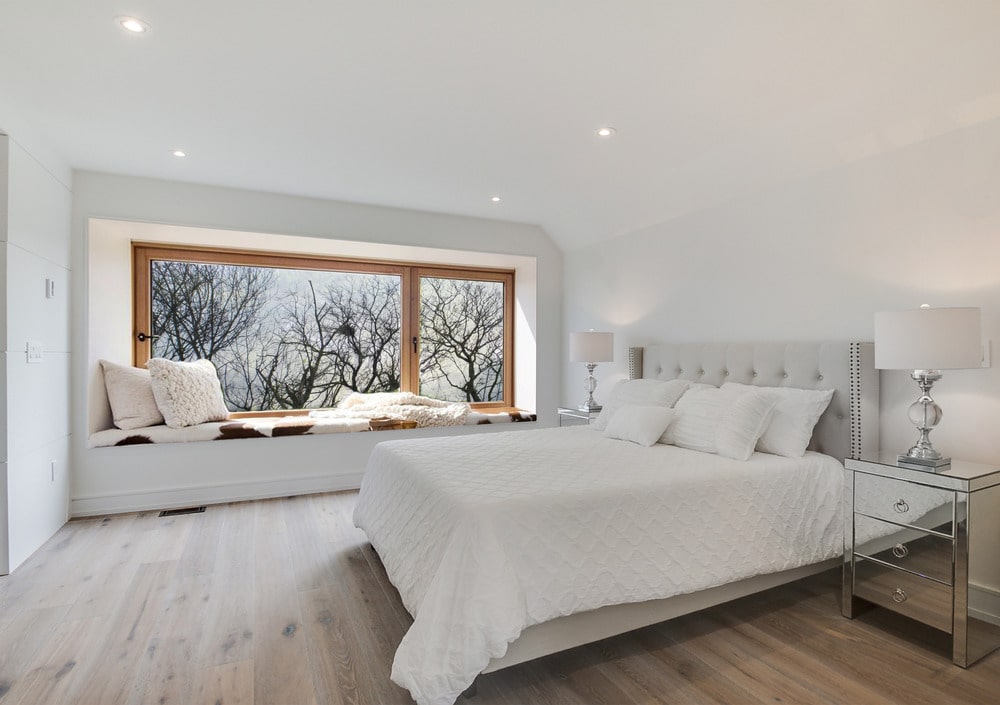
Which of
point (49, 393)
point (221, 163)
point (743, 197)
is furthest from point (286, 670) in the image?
point (743, 197)

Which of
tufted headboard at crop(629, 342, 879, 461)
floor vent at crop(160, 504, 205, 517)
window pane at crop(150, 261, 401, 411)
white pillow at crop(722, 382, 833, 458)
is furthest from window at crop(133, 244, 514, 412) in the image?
white pillow at crop(722, 382, 833, 458)

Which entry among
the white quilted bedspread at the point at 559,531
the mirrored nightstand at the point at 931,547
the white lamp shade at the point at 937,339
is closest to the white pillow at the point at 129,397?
the white quilted bedspread at the point at 559,531

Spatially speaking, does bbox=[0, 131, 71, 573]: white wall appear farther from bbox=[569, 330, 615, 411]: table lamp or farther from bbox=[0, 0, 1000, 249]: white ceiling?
bbox=[569, 330, 615, 411]: table lamp

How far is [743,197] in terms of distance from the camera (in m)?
3.17

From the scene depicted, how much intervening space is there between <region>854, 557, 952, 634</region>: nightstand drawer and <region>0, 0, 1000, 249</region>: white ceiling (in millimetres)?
1849

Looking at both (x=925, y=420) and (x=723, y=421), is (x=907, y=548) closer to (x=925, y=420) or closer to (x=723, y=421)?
(x=925, y=420)

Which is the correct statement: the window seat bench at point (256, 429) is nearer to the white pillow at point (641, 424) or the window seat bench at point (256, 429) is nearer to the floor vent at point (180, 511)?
the floor vent at point (180, 511)

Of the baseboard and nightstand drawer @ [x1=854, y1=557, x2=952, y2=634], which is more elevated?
nightstand drawer @ [x1=854, y1=557, x2=952, y2=634]

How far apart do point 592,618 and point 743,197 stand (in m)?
2.56

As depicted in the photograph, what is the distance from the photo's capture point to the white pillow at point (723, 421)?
2.44 m

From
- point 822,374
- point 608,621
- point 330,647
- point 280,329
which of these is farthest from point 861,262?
point 280,329

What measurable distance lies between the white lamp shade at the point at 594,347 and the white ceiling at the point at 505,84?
3.81 feet

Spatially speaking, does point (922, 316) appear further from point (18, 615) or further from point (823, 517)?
point (18, 615)

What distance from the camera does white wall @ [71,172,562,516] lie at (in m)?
3.46
